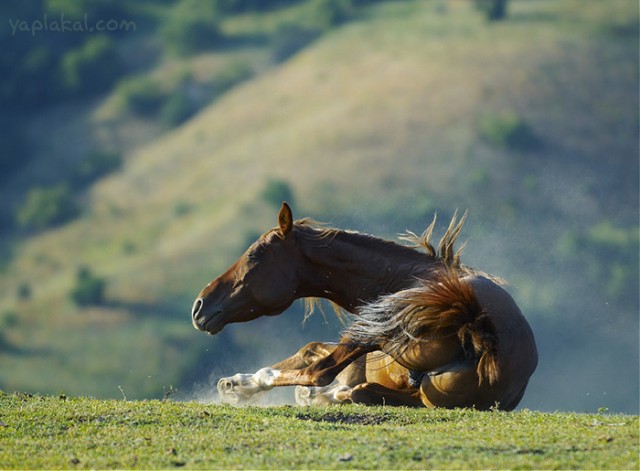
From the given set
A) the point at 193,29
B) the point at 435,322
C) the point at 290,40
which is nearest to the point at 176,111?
the point at 193,29

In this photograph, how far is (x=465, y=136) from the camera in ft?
236

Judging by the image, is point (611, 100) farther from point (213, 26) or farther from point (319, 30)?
point (213, 26)

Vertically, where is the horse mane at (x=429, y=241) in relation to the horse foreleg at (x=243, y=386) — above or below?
above

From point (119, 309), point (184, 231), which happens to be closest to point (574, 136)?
point (184, 231)

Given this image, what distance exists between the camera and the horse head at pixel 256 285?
9461mm

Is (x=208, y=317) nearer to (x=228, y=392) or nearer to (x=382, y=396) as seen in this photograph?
(x=228, y=392)

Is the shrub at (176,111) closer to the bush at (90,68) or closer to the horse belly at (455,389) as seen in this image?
the bush at (90,68)

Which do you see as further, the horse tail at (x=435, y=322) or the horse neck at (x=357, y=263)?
the horse neck at (x=357, y=263)

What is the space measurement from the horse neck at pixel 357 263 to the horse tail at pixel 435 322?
636 mm

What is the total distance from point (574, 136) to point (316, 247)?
208 ft

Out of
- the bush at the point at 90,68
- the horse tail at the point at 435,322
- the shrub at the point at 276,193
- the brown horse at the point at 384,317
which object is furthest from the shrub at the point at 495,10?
the horse tail at the point at 435,322

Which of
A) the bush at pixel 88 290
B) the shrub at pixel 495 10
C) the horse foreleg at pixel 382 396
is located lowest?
the bush at pixel 88 290

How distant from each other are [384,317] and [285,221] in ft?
4.26

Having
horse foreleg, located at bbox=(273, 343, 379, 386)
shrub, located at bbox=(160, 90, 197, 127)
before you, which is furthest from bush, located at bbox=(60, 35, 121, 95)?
horse foreleg, located at bbox=(273, 343, 379, 386)
